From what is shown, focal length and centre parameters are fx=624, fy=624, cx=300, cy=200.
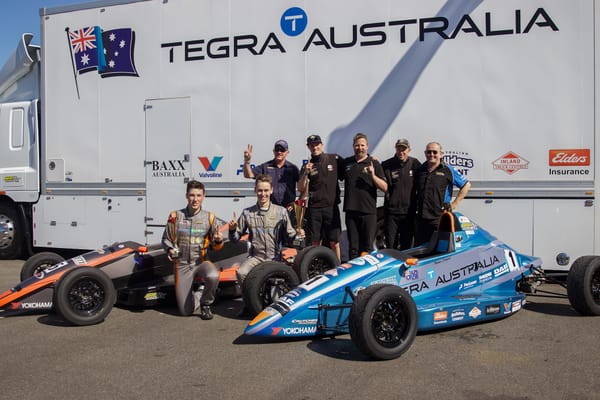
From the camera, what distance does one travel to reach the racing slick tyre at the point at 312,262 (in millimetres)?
6363

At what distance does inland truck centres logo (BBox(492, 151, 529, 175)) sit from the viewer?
7.62 m

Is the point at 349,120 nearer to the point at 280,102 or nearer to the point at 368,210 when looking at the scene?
the point at 280,102

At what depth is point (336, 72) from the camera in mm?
8453

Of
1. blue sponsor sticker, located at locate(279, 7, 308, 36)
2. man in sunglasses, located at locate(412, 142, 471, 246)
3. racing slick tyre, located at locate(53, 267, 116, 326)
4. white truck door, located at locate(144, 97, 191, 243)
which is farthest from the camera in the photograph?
white truck door, located at locate(144, 97, 191, 243)

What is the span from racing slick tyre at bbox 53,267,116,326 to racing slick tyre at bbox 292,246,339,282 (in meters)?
1.87

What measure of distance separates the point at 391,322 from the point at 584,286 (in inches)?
90.5

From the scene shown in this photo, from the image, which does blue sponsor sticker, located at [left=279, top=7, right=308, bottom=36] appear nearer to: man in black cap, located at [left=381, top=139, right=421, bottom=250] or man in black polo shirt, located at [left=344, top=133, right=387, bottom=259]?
man in black polo shirt, located at [left=344, top=133, right=387, bottom=259]

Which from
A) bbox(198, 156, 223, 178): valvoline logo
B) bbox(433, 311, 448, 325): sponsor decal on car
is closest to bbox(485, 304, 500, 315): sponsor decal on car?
bbox(433, 311, 448, 325): sponsor decal on car

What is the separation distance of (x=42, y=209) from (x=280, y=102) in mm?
4654

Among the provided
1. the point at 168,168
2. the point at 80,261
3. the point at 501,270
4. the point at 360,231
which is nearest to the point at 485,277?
the point at 501,270

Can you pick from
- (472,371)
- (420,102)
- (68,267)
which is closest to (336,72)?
(420,102)

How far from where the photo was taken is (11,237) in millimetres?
10797

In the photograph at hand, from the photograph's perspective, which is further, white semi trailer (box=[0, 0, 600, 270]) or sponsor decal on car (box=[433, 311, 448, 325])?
white semi trailer (box=[0, 0, 600, 270])

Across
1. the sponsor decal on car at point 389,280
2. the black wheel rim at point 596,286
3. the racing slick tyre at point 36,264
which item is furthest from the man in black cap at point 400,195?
the racing slick tyre at point 36,264
